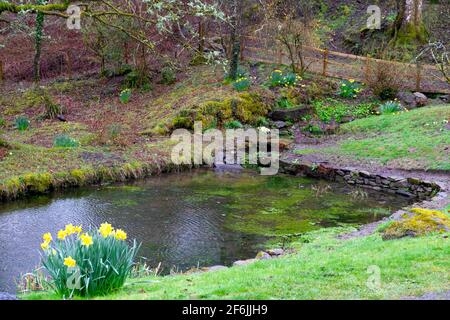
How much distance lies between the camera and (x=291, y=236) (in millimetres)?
10156

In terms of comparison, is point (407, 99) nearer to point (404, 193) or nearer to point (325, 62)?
point (325, 62)

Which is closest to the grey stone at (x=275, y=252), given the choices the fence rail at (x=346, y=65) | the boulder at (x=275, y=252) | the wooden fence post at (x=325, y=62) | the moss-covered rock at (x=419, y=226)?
the boulder at (x=275, y=252)

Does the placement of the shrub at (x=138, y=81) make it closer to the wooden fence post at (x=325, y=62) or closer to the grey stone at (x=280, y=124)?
the grey stone at (x=280, y=124)

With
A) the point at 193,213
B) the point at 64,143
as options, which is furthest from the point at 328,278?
the point at 64,143

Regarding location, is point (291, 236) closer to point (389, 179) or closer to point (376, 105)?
point (389, 179)

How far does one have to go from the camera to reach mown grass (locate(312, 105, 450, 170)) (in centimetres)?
1462

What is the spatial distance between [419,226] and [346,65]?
15.4 meters

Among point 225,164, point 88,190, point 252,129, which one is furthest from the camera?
point 252,129

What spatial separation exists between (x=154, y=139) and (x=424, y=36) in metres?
13.1

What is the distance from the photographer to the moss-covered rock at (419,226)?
26.0ft

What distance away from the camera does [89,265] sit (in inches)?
214

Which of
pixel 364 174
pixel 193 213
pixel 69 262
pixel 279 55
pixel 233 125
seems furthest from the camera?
pixel 279 55

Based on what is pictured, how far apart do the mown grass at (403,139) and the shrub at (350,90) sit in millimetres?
2395
